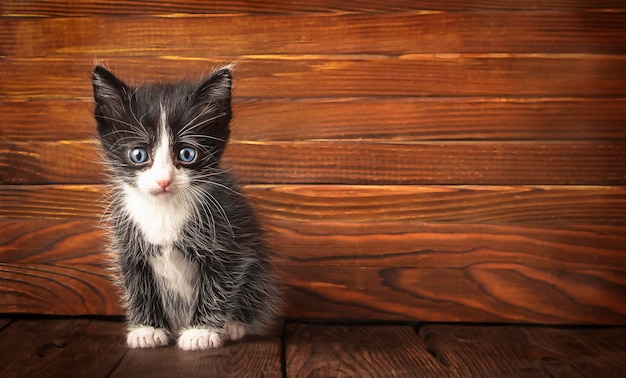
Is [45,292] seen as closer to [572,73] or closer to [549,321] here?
[549,321]

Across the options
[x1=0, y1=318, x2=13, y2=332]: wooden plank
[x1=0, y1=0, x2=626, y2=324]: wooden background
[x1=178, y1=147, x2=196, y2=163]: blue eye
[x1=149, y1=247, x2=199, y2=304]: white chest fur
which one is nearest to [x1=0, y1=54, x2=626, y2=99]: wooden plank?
[x1=0, y1=0, x2=626, y2=324]: wooden background

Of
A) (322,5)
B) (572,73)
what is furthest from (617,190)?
(322,5)

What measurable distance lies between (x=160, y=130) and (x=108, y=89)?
0.42 feet

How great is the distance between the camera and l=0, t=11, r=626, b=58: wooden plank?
1.41 meters

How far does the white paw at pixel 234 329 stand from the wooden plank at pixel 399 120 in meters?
0.40

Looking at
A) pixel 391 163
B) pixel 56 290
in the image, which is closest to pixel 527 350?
pixel 391 163

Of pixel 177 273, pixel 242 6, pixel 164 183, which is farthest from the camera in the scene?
pixel 242 6

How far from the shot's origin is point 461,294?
4.81ft

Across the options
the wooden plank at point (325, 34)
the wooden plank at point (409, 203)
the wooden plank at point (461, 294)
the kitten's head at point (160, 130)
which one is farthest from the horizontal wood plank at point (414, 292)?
the wooden plank at point (325, 34)

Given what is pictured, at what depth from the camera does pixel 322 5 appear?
1.41m

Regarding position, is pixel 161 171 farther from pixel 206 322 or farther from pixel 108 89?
pixel 206 322

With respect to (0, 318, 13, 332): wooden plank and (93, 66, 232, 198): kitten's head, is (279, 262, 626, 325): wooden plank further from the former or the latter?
(0, 318, 13, 332): wooden plank

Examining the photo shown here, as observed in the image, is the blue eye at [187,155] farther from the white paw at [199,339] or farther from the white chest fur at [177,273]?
the white paw at [199,339]

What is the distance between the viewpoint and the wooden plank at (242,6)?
4.62 feet
